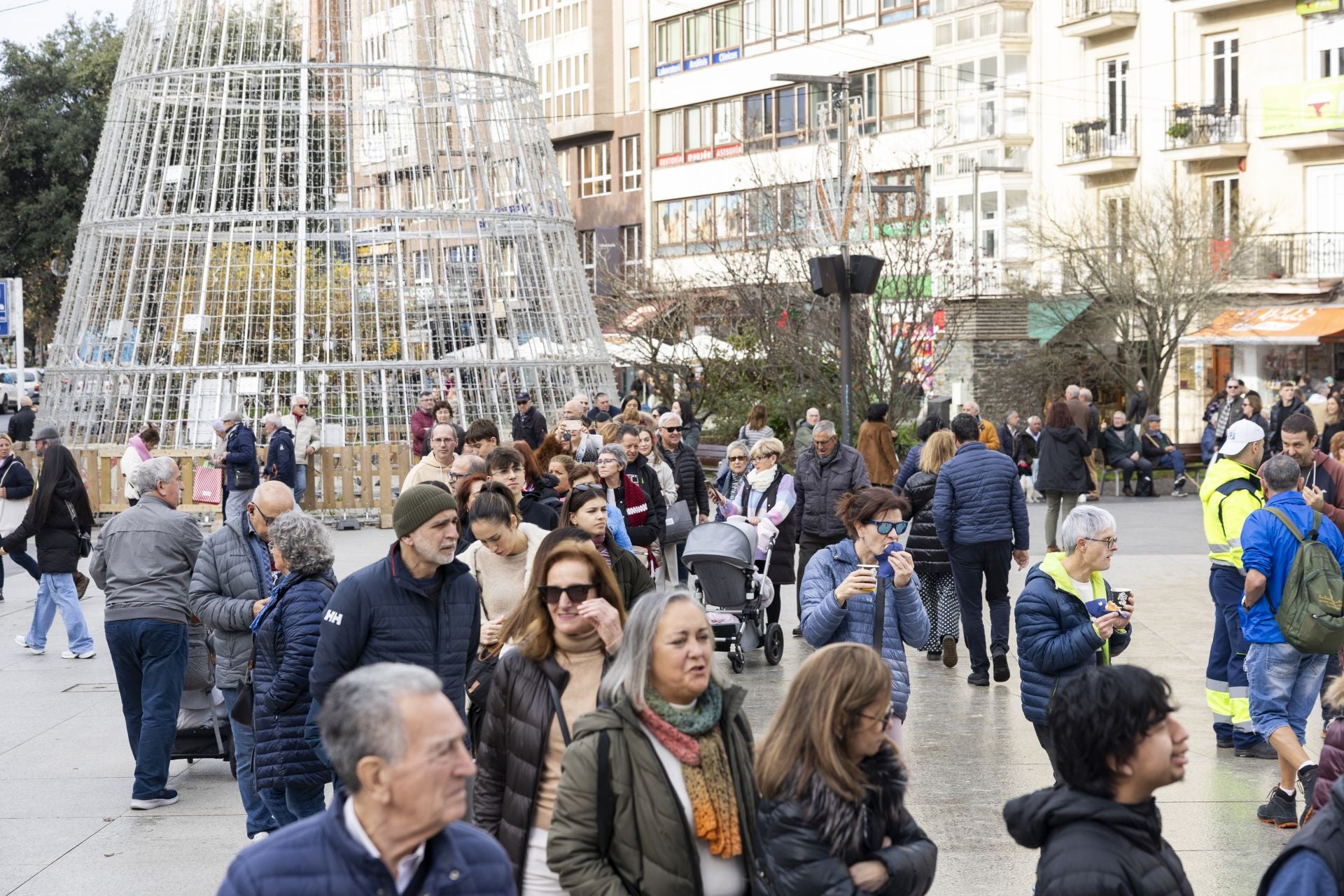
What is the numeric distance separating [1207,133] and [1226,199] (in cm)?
163

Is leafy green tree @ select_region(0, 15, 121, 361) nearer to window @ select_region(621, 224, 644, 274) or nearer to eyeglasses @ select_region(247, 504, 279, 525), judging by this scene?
window @ select_region(621, 224, 644, 274)

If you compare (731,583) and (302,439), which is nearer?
(731,583)

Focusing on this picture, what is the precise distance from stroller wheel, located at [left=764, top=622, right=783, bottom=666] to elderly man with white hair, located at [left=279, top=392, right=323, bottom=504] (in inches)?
406

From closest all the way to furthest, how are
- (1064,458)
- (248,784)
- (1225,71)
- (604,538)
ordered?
(248,784)
(604,538)
(1064,458)
(1225,71)

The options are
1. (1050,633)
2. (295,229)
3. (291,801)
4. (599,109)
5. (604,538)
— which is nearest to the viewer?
(291,801)

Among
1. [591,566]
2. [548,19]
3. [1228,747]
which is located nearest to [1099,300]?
[1228,747]

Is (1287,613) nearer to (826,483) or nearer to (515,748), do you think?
(515,748)

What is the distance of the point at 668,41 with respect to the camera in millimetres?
58844

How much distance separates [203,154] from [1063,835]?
A: 71.9 ft

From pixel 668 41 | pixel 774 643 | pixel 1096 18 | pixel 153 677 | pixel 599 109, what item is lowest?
pixel 774 643

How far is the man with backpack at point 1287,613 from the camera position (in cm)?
757

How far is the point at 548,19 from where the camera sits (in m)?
64.7

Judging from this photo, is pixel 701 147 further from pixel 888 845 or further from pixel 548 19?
pixel 888 845

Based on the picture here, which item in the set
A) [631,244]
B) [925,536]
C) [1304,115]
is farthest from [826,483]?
[631,244]
